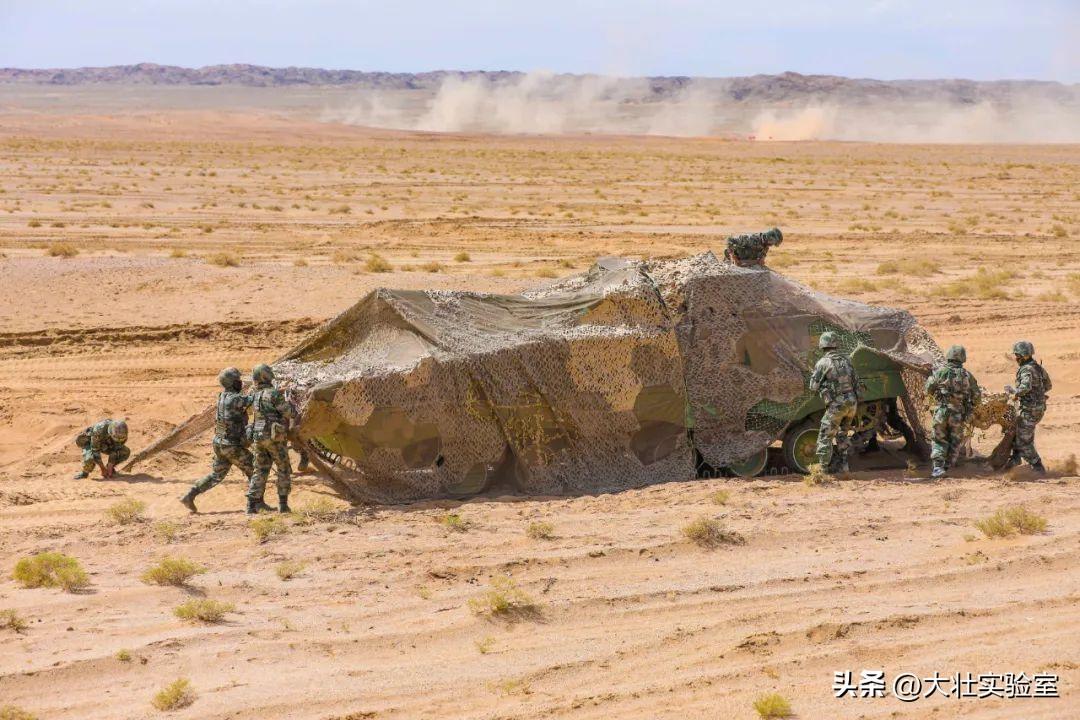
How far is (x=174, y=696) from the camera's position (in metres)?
7.85

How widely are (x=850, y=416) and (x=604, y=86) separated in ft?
572

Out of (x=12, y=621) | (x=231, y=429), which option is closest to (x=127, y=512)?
(x=231, y=429)

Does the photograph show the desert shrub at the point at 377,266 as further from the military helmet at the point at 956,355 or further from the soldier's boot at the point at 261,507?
the military helmet at the point at 956,355

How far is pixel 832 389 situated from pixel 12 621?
752 cm

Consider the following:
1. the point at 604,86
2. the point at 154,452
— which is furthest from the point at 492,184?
the point at 604,86

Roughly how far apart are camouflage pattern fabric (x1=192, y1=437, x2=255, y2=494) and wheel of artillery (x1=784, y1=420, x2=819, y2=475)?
5.45 metres

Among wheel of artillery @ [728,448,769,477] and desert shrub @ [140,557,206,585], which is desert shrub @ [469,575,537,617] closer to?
desert shrub @ [140,557,206,585]

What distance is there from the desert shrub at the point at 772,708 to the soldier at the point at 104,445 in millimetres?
8358

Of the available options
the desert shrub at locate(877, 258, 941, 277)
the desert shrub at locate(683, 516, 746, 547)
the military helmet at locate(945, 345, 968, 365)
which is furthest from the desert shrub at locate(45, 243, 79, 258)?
the military helmet at locate(945, 345, 968, 365)

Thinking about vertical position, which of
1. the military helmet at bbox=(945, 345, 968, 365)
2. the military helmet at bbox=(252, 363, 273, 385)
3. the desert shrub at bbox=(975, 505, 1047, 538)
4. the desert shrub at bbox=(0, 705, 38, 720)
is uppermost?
the military helmet at bbox=(945, 345, 968, 365)

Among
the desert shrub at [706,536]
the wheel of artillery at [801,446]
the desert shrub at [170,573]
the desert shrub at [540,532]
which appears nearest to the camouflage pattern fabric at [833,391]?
the wheel of artillery at [801,446]

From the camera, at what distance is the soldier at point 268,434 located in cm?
1170

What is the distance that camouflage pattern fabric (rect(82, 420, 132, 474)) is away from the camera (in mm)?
13562

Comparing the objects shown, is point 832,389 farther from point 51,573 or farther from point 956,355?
point 51,573
